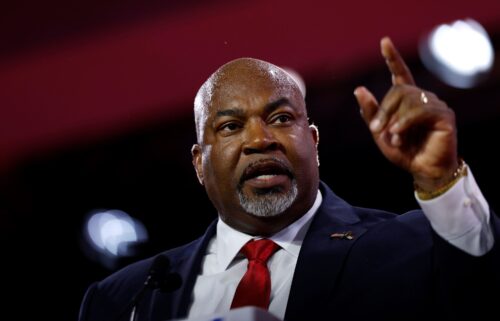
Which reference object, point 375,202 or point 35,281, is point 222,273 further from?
point 35,281

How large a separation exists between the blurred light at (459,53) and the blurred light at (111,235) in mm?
2098

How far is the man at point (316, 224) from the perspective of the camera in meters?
1.67

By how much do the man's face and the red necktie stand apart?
71mm

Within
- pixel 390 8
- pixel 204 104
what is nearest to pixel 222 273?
pixel 204 104

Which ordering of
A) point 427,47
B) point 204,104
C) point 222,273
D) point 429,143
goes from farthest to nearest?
point 427,47 < point 204,104 < point 222,273 < point 429,143

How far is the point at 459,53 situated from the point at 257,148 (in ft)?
5.96

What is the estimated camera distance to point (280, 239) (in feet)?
7.47

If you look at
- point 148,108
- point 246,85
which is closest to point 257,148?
point 246,85

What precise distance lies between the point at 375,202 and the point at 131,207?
5.11 ft

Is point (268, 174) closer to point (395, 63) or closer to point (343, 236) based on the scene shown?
point (343, 236)

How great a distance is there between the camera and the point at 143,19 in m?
3.80

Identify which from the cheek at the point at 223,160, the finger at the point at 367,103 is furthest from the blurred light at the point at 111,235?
the finger at the point at 367,103

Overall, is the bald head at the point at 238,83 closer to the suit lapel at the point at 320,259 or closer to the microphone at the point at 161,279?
the suit lapel at the point at 320,259

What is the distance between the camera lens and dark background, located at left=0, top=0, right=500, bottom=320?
3662mm
